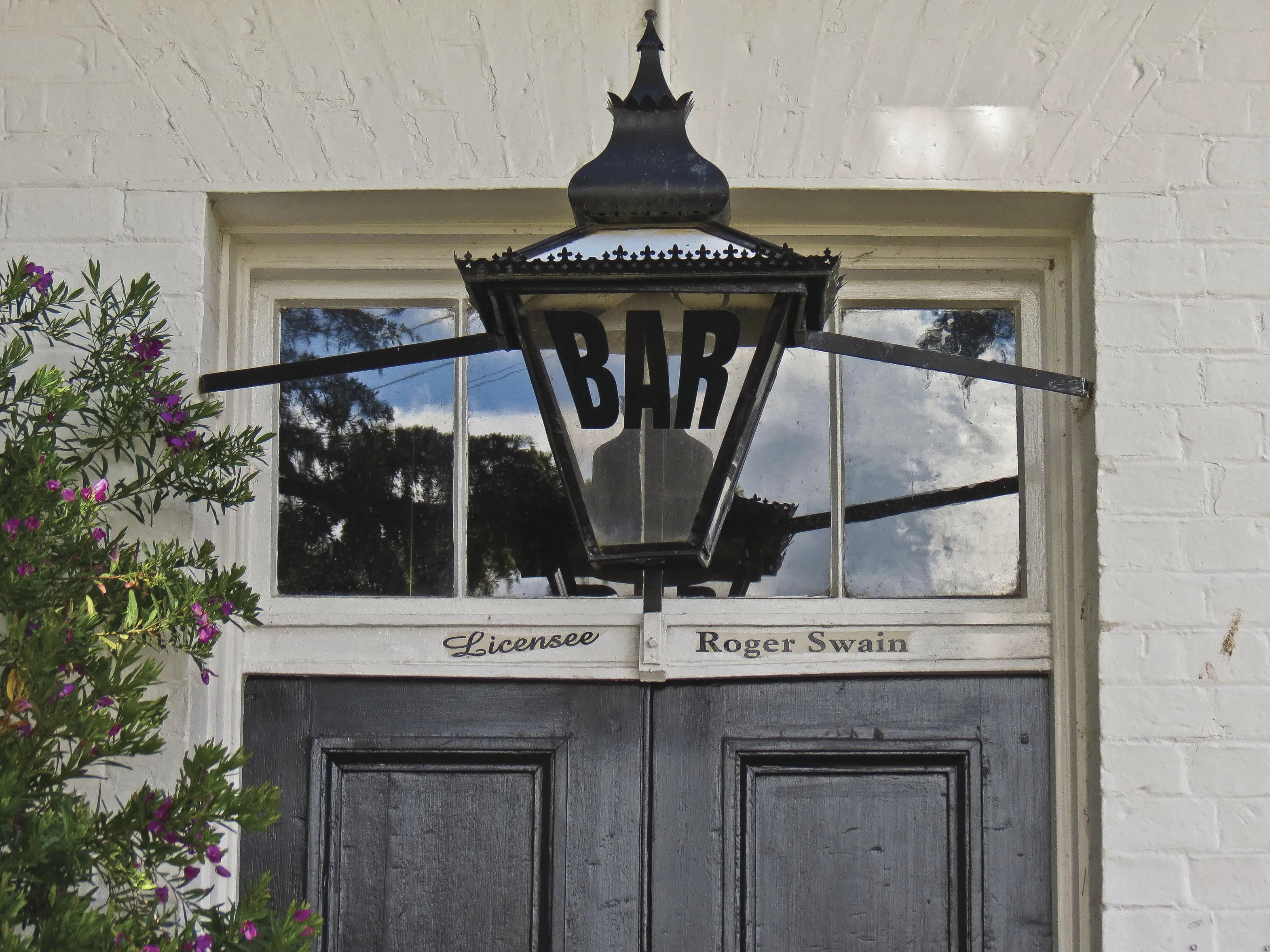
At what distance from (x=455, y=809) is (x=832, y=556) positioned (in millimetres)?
848

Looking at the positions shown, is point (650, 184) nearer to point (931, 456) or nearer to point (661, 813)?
point (931, 456)

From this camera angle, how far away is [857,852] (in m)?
2.46

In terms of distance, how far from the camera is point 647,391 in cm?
184

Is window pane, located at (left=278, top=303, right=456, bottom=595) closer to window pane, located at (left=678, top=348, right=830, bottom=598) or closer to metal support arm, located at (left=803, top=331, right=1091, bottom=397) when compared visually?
window pane, located at (left=678, top=348, right=830, bottom=598)

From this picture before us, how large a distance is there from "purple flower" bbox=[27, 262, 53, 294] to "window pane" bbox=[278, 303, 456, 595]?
60 centimetres

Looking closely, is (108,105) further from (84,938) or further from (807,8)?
(84,938)

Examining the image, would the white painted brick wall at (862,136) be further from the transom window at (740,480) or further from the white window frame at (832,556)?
the transom window at (740,480)

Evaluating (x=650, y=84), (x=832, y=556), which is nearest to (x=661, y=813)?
(x=832, y=556)

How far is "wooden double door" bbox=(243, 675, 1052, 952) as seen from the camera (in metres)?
2.44

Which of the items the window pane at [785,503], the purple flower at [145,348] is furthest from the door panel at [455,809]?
the purple flower at [145,348]

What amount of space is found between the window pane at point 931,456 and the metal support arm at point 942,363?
35 cm

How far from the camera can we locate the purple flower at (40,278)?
2076 mm

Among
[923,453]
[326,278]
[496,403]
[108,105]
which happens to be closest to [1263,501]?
[923,453]

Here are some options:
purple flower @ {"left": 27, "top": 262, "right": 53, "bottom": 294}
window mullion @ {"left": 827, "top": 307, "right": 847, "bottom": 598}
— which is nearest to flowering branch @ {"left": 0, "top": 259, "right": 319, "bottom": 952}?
purple flower @ {"left": 27, "top": 262, "right": 53, "bottom": 294}
